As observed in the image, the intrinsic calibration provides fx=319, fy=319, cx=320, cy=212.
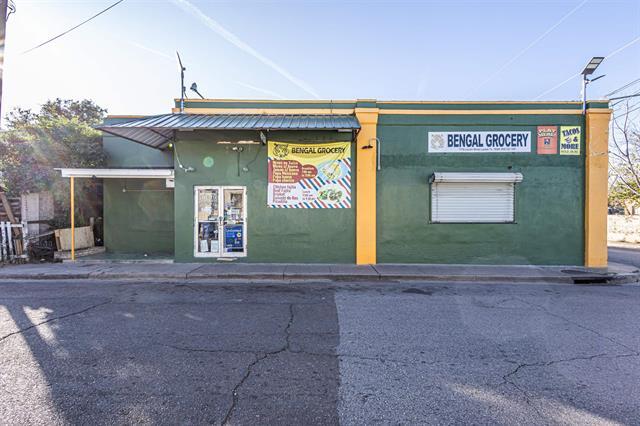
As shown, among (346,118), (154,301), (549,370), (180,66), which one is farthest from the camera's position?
(180,66)

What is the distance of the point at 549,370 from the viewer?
361cm

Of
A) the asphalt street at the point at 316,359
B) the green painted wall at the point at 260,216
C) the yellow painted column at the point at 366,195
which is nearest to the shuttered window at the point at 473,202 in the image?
the yellow painted column at the point at 366,195

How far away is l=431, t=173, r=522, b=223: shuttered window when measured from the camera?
1023cm

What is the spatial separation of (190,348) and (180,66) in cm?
1036

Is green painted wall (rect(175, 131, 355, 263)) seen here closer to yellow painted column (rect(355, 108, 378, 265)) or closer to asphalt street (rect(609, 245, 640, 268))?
yellow painted column (rect(355, 108, 378, 265))

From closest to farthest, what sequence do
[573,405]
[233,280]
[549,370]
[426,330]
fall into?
[573,405] < [549,370] < [426,330] < [233,280]

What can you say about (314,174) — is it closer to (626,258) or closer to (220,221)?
(220,221)

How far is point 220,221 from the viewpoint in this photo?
33.7ft

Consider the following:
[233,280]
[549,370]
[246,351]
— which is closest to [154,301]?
[233,280]

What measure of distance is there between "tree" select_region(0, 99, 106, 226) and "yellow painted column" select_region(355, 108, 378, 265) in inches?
350

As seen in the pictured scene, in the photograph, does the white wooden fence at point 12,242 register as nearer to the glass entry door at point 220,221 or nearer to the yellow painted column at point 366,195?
the glass entry door at point 220,221

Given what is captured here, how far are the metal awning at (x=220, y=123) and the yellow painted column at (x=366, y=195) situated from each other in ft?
2.29

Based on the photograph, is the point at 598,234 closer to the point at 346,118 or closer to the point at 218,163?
the point at 346,118

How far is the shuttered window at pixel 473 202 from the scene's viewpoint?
1023cm
